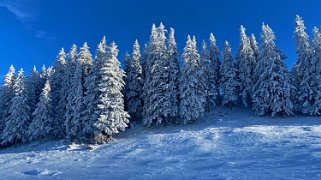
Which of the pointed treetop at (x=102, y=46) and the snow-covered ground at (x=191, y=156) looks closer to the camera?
the snow-covered ground at (x=191, y=156)

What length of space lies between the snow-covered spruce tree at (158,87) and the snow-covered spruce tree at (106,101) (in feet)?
16.4

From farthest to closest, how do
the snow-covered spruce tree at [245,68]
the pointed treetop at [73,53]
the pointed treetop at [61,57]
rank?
the pointed treetop at [61,57]
the pointed treetop at [73,53]
the snow-covered spruce tree at [245,68]

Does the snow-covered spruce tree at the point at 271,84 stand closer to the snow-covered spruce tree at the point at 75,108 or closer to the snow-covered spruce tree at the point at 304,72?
the snow-covered spruce tree at the point at 304,72

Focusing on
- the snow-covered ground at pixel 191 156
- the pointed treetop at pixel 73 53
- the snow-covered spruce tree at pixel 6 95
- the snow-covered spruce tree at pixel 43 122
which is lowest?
the snow-covered ground at pixel 191 156

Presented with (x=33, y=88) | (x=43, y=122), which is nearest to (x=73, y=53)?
(x=33, y=88)

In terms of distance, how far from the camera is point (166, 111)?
44188 millimetres

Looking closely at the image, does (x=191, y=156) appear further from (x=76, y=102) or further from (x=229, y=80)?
(x=229, y=80)

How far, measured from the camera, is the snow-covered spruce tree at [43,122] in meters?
45.3

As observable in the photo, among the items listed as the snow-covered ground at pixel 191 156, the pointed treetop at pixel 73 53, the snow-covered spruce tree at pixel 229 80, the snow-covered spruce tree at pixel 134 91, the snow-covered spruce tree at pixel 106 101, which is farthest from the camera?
the snow-covered spruce tree at pixel 229 80

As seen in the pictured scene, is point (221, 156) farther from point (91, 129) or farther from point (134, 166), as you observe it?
point (91, 129)

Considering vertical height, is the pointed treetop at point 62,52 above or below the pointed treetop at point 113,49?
A: above

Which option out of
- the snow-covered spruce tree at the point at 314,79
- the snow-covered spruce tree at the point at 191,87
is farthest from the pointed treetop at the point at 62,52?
the snow-covered spruce tree at the point at 314,79

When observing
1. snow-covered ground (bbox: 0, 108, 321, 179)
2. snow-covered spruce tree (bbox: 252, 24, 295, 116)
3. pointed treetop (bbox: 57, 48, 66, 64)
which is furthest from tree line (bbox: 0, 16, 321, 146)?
pointed treetop (bbox: 57, 48, 66, 64)

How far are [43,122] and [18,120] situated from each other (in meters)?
4.93
